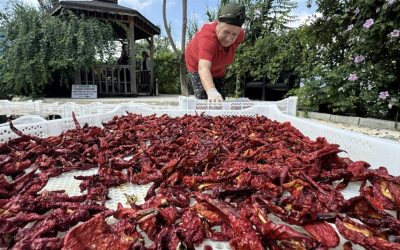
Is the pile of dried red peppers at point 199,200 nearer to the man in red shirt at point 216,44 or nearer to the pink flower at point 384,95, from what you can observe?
the man in red shirt at point 216,44

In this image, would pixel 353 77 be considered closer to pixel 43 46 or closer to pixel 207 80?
pixel 207 80

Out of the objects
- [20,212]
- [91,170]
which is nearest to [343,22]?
[91,170]

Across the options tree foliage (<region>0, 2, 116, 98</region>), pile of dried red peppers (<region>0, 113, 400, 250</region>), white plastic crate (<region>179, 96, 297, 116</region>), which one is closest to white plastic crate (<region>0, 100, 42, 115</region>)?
white plastic crate (<region>179, 96, 297, 116</region>)

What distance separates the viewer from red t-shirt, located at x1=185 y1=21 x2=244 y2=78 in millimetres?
2305

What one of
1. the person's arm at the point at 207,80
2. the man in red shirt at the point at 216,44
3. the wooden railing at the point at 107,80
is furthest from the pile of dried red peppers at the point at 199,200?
the wooden railing at the point at 107,80

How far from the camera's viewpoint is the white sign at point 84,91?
736 cm

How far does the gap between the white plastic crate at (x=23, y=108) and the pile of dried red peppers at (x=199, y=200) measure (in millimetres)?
2158

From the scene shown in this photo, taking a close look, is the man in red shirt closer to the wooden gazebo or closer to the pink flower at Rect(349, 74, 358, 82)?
the pink flower at Rect(349, 74, 358, 82)

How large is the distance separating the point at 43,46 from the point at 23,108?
4801 mm

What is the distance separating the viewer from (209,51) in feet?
7.57

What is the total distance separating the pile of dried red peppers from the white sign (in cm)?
694

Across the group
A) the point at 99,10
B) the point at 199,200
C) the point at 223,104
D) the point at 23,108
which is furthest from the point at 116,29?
the point at 199,200

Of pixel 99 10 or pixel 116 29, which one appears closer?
pixel 99 10

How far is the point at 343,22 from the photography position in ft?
13.2
